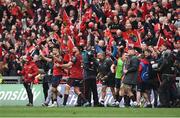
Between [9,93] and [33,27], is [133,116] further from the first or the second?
[33,27]

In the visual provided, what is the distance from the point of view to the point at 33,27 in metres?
34.2

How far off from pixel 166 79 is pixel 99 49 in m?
3.65

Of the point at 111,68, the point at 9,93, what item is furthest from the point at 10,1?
the point at 111,68

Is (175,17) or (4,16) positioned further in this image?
(4,16)

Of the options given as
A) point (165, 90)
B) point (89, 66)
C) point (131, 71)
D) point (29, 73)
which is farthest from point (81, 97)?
point (165, 90)

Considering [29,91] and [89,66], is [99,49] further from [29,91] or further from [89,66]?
[29,91]

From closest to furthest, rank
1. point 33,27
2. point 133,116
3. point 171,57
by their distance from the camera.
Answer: point 133,116 → point 171,57 → point 33,27

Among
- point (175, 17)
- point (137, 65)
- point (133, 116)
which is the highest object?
point (175, 17)

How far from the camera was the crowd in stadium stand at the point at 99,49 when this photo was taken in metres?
26.4

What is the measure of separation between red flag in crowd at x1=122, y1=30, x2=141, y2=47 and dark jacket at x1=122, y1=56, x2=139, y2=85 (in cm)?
211

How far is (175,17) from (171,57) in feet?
14.3

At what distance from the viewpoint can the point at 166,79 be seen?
26.0 m

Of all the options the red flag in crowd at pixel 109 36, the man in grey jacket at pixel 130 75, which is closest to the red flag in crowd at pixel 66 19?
the red flag in crowd at pixel 109 36

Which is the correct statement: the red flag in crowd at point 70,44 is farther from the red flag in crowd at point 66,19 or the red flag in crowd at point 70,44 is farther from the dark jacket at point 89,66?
the dark jacket at point 89,66
